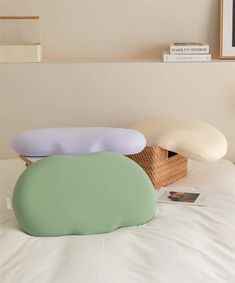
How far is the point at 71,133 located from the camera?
195 centimetres

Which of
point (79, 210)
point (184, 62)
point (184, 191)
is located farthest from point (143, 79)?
point (79, 210)

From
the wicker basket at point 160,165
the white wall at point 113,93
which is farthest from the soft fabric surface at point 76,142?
the white wall at point 113,93

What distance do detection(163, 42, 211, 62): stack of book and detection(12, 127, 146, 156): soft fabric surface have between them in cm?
78

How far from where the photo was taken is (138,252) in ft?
4.70

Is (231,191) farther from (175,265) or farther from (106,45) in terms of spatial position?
(106,45)

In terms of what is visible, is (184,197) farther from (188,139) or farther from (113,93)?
(113,93)

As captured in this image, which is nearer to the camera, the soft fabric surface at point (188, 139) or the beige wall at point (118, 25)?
→ the soft fabric surface at point (188, 139)

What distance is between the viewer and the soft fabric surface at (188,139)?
2066 millimetres

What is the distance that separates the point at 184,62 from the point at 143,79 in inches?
8.1

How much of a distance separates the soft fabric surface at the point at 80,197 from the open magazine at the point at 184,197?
19 centimetres

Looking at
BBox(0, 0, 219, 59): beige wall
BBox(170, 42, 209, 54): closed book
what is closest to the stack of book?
BBox(170, 42, 209, 54): closed book

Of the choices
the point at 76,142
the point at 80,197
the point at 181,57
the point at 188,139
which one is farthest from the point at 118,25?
the point at 80,197

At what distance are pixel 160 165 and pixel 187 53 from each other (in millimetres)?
731

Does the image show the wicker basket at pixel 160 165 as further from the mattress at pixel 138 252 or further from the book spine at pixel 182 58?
the book spine at pixel 182 58
